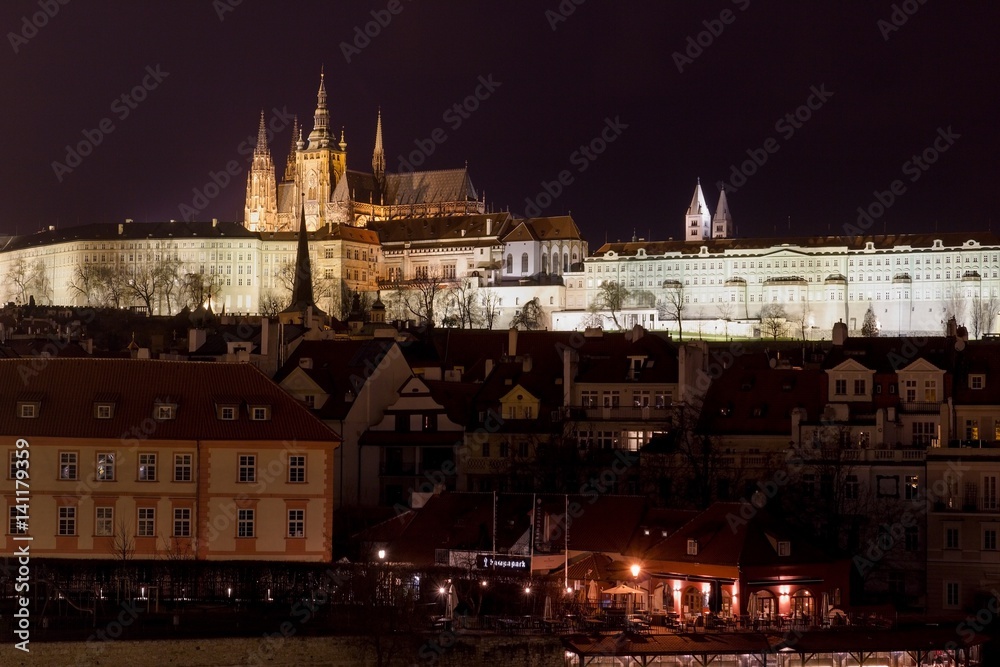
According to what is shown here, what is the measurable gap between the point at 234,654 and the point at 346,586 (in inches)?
203

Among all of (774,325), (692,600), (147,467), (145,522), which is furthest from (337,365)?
(774,325)

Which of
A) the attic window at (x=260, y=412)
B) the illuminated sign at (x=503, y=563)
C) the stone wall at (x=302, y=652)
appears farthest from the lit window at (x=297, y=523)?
the stone wall at (x=302, y=652)

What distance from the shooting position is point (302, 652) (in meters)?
39.5

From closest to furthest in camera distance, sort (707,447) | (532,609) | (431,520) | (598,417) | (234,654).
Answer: (234,654) < (532,609) < (431,520) < (707,447) < (598,417)

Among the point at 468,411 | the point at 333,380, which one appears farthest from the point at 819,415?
the point at 333,380

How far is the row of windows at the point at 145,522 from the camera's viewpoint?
4541cm

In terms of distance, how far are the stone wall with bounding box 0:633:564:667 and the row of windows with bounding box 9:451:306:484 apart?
7.52 meters

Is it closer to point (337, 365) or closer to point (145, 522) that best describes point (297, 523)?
point (145, 522)

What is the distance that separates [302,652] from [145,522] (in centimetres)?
797

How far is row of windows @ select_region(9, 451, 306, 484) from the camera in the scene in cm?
4569

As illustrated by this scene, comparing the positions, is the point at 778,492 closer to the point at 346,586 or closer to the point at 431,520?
the point at 431,520

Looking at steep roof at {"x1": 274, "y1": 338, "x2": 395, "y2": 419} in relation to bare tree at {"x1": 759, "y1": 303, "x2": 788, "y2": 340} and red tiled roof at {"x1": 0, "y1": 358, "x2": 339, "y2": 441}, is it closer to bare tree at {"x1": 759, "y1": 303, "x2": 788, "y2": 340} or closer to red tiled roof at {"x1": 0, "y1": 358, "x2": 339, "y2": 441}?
red tiled roof at {"x1": 0, "y1": 358, "x2": 339, "y2": 441}

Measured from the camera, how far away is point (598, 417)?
61.7 metres

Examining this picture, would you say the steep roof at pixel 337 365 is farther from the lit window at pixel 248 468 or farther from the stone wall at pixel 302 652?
the stone wall at pixel 302 652
